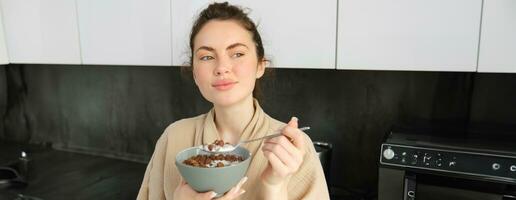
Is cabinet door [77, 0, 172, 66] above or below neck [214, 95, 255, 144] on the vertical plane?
above

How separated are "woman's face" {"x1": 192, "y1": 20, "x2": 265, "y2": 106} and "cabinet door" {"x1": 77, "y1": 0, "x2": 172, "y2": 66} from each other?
1.43ft

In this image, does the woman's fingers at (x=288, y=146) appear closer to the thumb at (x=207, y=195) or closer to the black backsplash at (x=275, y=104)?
the thumb at (x=207, y=195)

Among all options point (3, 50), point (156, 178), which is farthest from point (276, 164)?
point (3, 50)

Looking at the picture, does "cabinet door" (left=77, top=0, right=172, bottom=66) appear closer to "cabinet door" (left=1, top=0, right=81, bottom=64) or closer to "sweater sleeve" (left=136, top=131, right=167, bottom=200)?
"cabinet door" (left=1, top=0, right=81, bottom=64)

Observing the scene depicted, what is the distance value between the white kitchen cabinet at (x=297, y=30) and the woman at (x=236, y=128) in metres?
0.20

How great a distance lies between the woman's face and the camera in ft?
2.43

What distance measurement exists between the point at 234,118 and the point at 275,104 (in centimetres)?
61

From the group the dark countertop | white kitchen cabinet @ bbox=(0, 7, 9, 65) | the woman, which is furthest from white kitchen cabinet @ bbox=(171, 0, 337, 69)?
white kitchen cabinet @ bbox=(0, 7, 9, 65)

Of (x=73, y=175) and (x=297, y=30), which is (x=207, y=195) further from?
(x=73, y=175)

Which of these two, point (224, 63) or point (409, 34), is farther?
point (409, 34)

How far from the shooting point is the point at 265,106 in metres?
1.45

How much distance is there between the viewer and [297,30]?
1.01m

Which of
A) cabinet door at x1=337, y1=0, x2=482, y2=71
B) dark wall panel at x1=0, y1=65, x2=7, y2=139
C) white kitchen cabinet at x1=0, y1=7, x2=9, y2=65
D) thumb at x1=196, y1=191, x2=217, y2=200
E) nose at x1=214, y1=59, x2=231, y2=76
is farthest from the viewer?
dark wall panel at x1=0, y1=65, x2=7, y2=139

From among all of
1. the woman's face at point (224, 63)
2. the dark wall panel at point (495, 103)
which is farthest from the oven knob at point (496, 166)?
the woman's face at point (224, 63)
